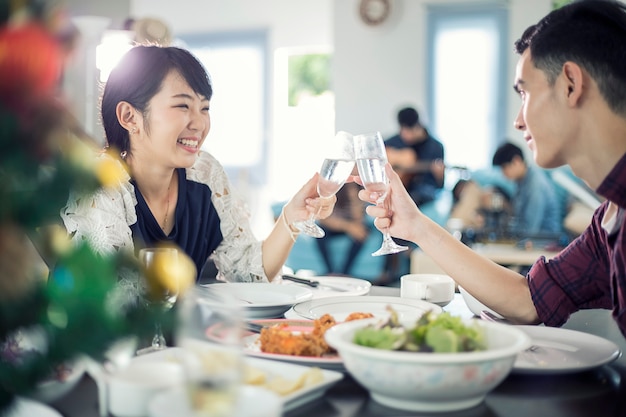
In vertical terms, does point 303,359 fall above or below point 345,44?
below

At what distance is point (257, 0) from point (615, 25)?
7.53 m

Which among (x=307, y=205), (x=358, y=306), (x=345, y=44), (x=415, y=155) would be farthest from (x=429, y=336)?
(x=345, y=44)

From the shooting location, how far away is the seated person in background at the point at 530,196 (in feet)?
17.6

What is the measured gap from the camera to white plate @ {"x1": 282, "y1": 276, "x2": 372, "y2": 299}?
1.69 m

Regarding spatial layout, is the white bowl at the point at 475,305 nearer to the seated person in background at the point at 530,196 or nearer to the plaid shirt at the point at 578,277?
the plaid shirt at the point at 578,277

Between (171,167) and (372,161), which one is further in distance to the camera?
(171,167)

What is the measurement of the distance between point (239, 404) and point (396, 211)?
94cm

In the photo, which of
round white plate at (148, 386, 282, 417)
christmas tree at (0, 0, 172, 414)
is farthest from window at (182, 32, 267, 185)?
christmas tree at (0, 0, 172, 414)

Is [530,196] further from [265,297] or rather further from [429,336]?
[429,336]

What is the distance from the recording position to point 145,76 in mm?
1875

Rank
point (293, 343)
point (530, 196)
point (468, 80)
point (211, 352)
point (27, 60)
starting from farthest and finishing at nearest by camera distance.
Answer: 1. point (468, 80)
2. point (530, 196)
3. point (293, 343)
4. point (211, 352)
5. point (27, 60)

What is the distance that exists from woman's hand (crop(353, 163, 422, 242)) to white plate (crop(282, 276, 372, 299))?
19cm

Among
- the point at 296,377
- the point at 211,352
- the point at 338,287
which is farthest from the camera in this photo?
the point at 338,287

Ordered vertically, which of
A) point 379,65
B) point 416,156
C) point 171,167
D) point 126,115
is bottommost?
point 416,156
